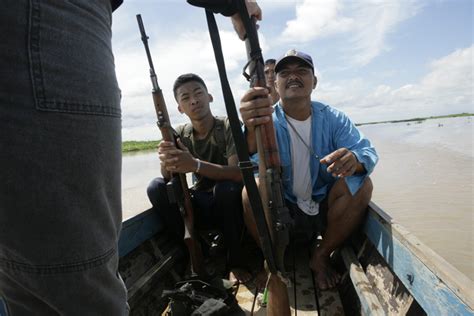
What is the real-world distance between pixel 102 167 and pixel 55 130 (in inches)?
5.5

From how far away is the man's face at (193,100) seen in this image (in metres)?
3.02

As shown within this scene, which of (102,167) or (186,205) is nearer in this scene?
(102,167)

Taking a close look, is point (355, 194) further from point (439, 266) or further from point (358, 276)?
point (439, 266)

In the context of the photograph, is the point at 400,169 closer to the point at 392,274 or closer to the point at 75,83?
the point at 392,274

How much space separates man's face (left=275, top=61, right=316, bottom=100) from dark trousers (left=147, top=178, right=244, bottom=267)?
2.99 ft

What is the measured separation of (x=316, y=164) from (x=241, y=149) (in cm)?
138

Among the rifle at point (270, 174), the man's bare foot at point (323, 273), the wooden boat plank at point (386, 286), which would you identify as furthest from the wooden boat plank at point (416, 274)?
the rifle at point (270, 174)

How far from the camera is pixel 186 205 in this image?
261 centimetres

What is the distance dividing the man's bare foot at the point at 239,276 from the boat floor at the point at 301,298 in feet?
0.13

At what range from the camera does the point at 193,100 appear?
3.02 m

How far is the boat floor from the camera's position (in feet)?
6.79

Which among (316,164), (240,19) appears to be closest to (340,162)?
(316,164)

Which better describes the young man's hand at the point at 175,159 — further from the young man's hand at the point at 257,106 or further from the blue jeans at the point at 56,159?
the blue jeans at the point at 56,159

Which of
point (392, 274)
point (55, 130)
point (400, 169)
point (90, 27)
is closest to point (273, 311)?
point (392, 274)
